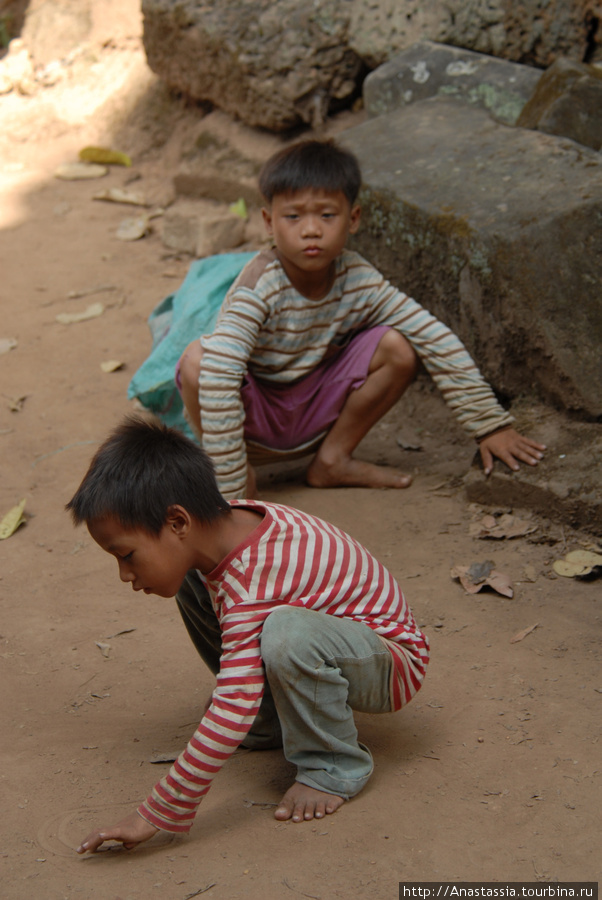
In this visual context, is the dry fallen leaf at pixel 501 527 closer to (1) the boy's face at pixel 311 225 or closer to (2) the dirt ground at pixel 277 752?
(2) the dirt ground at pixel 277 752

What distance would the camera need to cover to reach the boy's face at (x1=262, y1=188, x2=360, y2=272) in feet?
9.20

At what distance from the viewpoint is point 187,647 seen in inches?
95.9

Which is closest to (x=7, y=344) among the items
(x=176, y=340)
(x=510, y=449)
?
(x=176, y=340)

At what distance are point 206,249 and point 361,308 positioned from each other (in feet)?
6.96

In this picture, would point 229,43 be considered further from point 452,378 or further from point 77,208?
point 452,378

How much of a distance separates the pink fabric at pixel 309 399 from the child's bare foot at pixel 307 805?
4.90 feet

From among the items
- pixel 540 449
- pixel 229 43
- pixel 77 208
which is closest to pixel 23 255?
pixel 77 208

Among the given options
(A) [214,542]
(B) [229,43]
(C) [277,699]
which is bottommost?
(C) [277,699]

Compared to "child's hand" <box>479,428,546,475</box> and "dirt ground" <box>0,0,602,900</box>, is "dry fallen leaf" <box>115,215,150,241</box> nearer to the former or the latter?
"dirt ground" <box>0,0,602,900</box>

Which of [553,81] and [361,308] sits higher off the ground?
[553,81]

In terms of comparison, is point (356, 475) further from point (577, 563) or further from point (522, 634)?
point (522, 634)

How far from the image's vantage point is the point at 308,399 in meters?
3.15

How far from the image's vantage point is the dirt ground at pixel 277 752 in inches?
64.1

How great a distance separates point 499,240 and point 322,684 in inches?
72.2
